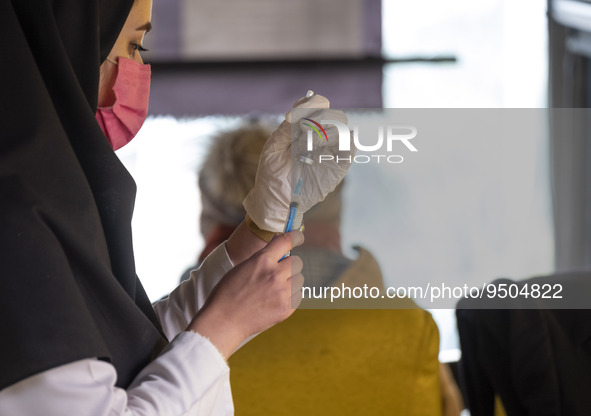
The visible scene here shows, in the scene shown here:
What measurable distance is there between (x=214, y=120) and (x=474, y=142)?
204 centimetres

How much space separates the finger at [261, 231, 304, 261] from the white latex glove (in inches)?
5.3

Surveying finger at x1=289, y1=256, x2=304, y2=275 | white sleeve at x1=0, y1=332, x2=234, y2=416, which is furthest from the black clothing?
white sleeve at x1=0, y1=332, x2=234, y2=416

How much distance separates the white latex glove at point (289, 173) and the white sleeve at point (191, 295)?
10 centimetres

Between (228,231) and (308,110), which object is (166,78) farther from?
(308,110)

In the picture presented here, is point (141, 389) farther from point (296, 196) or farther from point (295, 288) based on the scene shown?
point (296, 196)

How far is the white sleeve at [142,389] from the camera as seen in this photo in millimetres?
737

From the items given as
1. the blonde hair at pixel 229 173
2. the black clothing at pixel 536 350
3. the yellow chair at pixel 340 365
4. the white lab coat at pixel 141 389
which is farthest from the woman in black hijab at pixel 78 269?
the blonde hair at pixel 229 173

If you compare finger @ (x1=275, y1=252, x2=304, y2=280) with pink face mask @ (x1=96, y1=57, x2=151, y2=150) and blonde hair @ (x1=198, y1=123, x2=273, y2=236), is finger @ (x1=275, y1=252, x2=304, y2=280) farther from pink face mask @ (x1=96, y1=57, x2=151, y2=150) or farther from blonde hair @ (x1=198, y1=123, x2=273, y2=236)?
blonde hair @ (x1=198, y1=123, x2=273, y2=236)

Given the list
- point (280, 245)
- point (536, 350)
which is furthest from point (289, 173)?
point (536, 350)

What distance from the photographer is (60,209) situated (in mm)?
780

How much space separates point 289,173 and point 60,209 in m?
0.44

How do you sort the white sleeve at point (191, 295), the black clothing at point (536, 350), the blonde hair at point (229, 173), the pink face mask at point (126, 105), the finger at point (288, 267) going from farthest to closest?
the blonde hair at point (229, 173) → the black clothing at point (536, 350) → the white sleeve at point (191, 295) → the pink face mask at point (126, 105) → the finger at point (288, 267)

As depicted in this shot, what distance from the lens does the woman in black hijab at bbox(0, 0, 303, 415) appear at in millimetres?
742

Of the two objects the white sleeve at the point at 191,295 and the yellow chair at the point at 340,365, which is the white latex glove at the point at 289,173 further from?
the yellow chair at the point at 340,365
